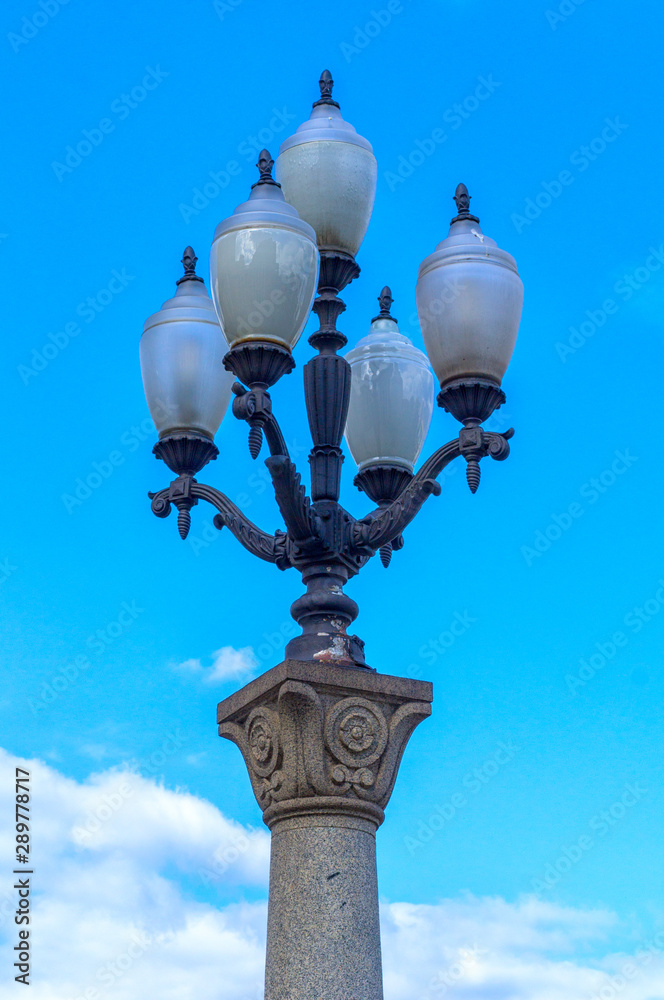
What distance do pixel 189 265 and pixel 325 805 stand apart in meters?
3.41

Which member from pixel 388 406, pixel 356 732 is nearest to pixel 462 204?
pixel 388 406

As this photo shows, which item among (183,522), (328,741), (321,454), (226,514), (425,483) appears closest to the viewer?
(328,741)

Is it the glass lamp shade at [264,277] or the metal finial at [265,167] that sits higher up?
the metal finial at [265,167]

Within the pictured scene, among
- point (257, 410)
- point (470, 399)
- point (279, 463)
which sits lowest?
point (279, 463)

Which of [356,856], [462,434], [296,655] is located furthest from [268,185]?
[356,856]

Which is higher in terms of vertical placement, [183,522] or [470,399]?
[470,399]

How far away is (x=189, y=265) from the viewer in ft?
25.2

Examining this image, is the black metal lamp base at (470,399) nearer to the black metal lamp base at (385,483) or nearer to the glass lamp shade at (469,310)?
the glass lamp shade at (469,310)

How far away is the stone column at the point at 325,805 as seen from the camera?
5.46 m

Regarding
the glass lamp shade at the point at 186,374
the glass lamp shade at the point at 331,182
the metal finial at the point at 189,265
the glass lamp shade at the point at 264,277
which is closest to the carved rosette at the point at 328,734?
the glass lamp shade at the point at 264,277

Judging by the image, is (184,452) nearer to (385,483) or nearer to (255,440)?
(385,483)

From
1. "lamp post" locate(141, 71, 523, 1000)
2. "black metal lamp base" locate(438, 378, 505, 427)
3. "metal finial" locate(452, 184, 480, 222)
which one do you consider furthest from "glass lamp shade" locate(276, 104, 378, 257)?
"black metal lamp base" locate(438, 378, 505, 427)

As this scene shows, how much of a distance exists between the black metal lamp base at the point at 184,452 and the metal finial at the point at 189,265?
1027 mm

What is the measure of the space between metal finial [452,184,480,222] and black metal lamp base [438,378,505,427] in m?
0.95
